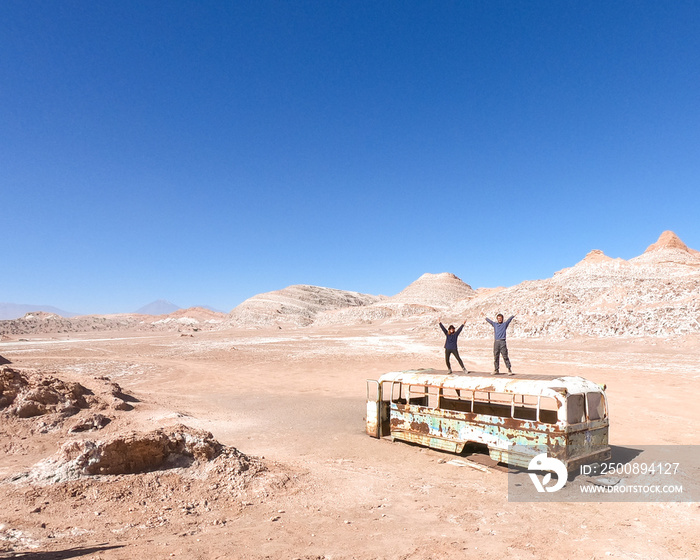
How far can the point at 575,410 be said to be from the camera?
9.30 metres

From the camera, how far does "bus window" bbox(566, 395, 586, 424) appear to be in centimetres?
904

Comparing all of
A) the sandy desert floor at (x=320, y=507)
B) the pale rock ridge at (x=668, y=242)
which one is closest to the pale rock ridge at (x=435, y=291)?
the pale rock ridge at (x=668, y=242)

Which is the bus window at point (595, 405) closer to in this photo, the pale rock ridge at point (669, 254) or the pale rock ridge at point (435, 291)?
→ the pale rock ridge at point (669, 254)

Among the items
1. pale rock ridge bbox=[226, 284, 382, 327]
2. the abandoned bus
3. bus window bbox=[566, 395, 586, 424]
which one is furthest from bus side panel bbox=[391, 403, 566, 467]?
pale rock ridge bbox=[226, 284, 382, 327]

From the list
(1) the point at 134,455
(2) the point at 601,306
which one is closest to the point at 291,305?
(2) the point at 601,306

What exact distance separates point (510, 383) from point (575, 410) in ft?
4.38

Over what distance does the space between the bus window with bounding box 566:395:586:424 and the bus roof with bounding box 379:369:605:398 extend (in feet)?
0.61

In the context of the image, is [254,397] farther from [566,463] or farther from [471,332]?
[471,332]

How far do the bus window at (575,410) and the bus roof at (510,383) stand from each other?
19 centimetres

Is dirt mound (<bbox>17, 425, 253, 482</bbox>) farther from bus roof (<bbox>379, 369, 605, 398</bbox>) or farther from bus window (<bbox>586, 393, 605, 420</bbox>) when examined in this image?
bus window (<bbox>586, 393, 605, 420</bbox>)

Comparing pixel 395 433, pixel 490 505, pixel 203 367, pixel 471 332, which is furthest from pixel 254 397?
pixel 471 332

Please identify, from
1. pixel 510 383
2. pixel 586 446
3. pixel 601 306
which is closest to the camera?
pixel 586 446

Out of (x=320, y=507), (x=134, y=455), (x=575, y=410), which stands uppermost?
(x=575, y=410)

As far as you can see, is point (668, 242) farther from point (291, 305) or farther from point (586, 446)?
point (586, 446)
